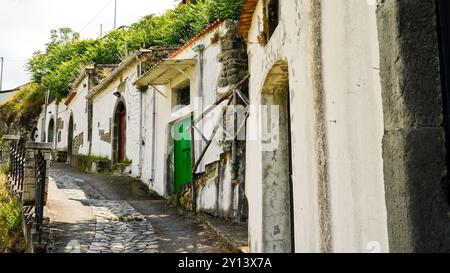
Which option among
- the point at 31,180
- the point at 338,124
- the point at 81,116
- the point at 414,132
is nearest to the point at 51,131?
the point at 81,116

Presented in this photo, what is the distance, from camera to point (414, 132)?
237cm

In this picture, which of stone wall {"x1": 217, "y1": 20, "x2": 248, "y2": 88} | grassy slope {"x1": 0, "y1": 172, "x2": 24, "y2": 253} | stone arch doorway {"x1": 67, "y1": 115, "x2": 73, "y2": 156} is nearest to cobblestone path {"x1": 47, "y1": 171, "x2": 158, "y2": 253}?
grassy slope {"x1": 0, "y1": 172, "x2": 24, "y2": 253}

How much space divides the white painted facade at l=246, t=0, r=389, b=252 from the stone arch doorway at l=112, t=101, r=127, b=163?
1272 cm

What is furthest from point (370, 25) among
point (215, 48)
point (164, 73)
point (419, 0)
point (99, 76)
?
point (99, 76)

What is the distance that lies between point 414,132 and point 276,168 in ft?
10.4

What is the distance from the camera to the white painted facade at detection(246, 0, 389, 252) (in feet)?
8.96

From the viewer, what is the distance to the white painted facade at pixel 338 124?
273 centimetres

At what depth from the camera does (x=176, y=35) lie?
55.5ft

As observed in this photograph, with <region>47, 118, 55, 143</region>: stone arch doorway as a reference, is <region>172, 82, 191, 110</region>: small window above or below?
below

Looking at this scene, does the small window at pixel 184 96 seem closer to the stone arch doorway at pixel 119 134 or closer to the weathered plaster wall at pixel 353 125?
the stone arch doorway at pixel 119 134

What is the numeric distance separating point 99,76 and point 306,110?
740 inches

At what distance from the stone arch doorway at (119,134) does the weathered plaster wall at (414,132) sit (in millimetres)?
14626

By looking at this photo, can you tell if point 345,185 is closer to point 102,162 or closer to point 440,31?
point 440,31

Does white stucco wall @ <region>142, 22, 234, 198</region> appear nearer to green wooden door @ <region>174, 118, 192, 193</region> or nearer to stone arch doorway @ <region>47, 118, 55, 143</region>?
green wooden door @ <region>174, 118, 192, 193</region>
